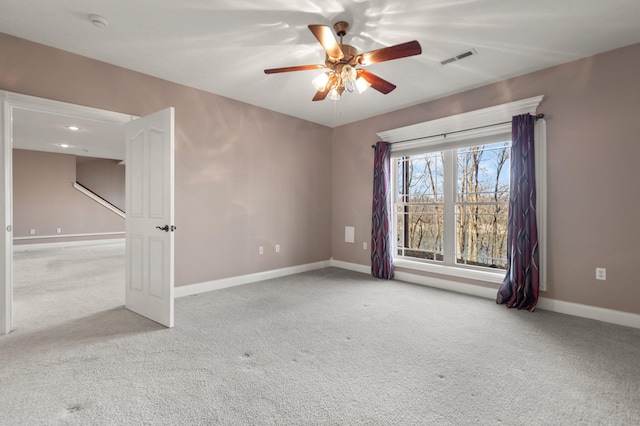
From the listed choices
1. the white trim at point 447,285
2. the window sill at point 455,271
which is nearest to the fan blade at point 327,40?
the window sill at point 455,271

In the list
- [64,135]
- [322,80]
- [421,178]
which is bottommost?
[421,178]

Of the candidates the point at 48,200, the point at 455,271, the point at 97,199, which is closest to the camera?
the point at 455,271

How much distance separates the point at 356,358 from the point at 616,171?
3.06m

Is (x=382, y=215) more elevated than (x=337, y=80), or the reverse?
(x=337, y=80)

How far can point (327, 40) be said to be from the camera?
7.04 ft

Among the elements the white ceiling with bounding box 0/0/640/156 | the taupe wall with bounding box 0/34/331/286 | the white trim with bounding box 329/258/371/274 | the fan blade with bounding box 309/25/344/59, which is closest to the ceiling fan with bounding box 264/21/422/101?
the fan blade with bounding box 309/25/344/59

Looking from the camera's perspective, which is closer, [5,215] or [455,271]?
[5,215]

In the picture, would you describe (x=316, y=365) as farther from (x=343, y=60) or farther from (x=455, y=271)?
(x=455, y=271)

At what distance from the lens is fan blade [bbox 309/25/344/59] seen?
2.01 meters

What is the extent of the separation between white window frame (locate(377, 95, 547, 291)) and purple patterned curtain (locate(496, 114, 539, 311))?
0.09 meters

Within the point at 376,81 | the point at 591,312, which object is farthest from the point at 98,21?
the point at 591,312

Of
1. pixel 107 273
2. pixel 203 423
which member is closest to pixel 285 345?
pixel 203 423

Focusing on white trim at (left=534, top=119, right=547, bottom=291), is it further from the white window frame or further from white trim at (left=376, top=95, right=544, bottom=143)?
white trim at (left=376, top=95, right=544, bottom=143)

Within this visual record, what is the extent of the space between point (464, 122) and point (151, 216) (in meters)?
3.83
